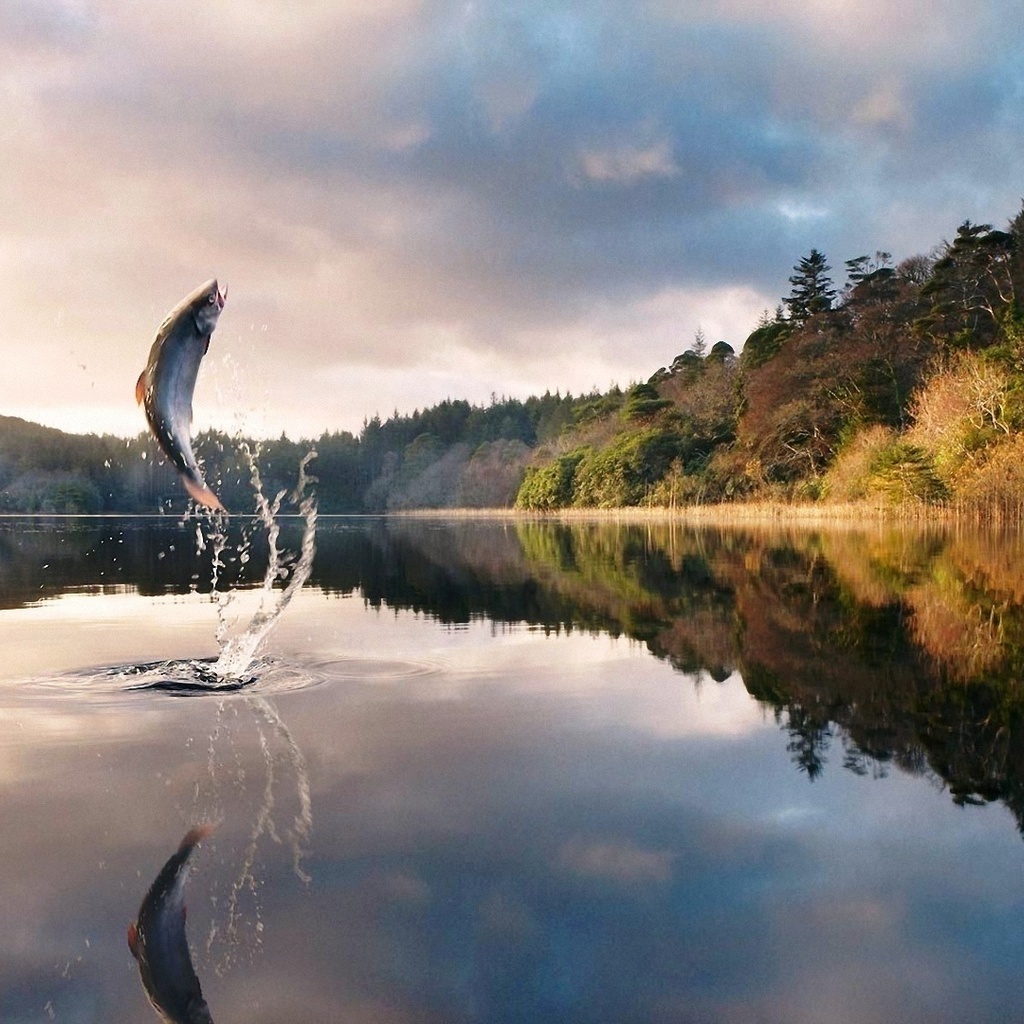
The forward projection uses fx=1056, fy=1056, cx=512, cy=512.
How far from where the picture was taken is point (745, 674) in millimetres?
8273

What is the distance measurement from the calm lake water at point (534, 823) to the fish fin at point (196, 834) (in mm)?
58

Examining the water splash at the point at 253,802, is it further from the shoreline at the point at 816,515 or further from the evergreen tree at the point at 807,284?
the evergreen tree at the point at 807,284

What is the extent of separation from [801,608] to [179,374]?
28.9 ft

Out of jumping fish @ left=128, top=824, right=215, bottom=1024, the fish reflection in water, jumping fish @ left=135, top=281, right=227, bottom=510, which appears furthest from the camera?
jumping fish @ left=135, top=281, right=227, bottom=510

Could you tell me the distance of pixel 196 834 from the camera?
427 cm

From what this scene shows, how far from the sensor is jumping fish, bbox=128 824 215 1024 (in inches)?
113

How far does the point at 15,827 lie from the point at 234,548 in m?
29.0

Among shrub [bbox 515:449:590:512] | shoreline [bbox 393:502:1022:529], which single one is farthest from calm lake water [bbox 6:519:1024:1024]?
shrub [bbox 515:449:590:512]

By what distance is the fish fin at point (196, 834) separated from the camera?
4.13 m

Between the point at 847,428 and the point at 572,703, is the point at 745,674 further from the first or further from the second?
the point at 847,428

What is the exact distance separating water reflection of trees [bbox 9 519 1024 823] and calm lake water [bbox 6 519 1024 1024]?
0.22ft

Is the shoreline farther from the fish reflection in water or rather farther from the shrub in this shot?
the fish reflection in water

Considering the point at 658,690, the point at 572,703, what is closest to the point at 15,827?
the point at 572,703

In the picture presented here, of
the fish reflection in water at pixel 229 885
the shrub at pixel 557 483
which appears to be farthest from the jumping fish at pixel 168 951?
the shrub at pixel 557 483
